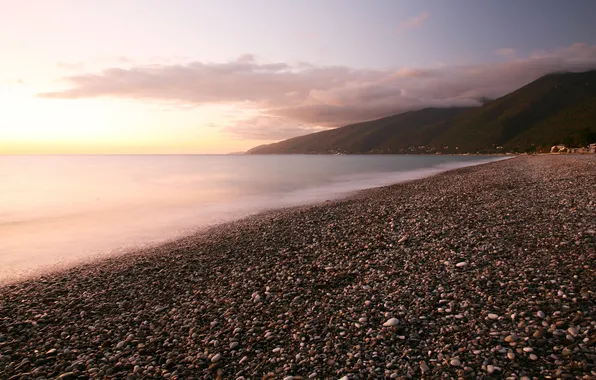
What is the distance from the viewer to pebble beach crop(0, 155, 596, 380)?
651 cm

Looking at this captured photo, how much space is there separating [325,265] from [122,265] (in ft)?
32.5

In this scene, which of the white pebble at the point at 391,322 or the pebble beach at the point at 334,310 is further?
the white pebble at the point at 391,322

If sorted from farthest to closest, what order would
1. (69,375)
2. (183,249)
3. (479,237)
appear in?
(183,249) < (479,237) < (69,375)

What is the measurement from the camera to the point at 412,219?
725 inches

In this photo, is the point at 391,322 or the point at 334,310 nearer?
the point at 391,322

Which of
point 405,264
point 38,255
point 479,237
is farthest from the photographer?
point 38,255

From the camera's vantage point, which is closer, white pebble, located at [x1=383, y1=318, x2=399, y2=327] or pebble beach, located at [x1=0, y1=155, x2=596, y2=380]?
pebble beach, located at [x1=0, y1=155, x2=596, y2=380]

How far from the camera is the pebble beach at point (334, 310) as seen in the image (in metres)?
6.51

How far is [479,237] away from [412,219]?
4.99 metres

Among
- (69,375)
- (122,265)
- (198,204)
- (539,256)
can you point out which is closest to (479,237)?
(539,256)

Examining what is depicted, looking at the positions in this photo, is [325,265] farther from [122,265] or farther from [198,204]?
[198,204]

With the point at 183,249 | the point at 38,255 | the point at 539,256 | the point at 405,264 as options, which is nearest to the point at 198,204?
the point at 38,255

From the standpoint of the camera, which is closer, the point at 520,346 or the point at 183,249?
the point at 520,346

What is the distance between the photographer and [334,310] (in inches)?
345
